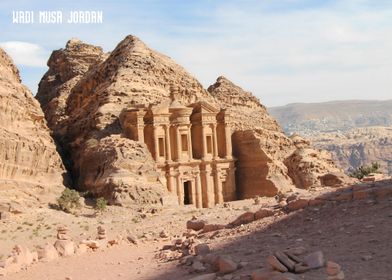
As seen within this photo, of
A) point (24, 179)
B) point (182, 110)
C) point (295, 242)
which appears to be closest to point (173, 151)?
point (182, 110)

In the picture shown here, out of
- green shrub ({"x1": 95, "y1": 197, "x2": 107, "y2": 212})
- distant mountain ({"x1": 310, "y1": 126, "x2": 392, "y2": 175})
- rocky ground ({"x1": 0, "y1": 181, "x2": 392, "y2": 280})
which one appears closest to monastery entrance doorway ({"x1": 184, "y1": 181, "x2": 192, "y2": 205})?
green shrub ({"x1": 95, "y1": 197, "x2": 107, "y2": 212})

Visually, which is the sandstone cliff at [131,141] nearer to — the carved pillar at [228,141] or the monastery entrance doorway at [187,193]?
the carved pillar at [228,141]

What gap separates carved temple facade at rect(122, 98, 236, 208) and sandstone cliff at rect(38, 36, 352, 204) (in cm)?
154

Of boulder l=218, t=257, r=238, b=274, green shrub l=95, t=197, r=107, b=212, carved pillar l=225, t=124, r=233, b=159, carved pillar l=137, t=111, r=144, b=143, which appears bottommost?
green shrub l=95, t=197, r=107, b=212

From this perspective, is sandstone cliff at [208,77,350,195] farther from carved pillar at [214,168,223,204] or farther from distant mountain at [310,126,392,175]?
distant mountain at [310,126,392,175]

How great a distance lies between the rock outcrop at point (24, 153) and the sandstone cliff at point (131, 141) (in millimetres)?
2610

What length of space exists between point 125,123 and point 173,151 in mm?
3944

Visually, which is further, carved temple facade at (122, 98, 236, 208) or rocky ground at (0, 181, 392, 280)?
carved temple facade at (122, 98, 236, 208)

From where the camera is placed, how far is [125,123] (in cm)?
3850

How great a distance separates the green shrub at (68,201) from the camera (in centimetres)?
2970

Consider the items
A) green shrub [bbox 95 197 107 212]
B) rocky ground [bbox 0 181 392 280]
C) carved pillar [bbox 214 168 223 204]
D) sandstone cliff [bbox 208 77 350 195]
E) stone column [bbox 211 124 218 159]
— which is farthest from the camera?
sandstone cliff [bbox 208 77 350 195]

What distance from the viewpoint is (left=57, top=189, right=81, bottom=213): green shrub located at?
97.5ft

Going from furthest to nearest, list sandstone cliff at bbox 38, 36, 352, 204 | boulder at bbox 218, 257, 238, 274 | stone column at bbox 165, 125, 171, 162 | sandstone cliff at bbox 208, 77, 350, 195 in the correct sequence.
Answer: sandstone cliff at bbox 208, 77, 350, 195 < stone column at bbox 165, 125, 171, 162 < sandstone cliff at bbox 38, 36, 352, 204 < boulder at bbox 218, 257, 238, 274

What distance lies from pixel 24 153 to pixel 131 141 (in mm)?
6780
